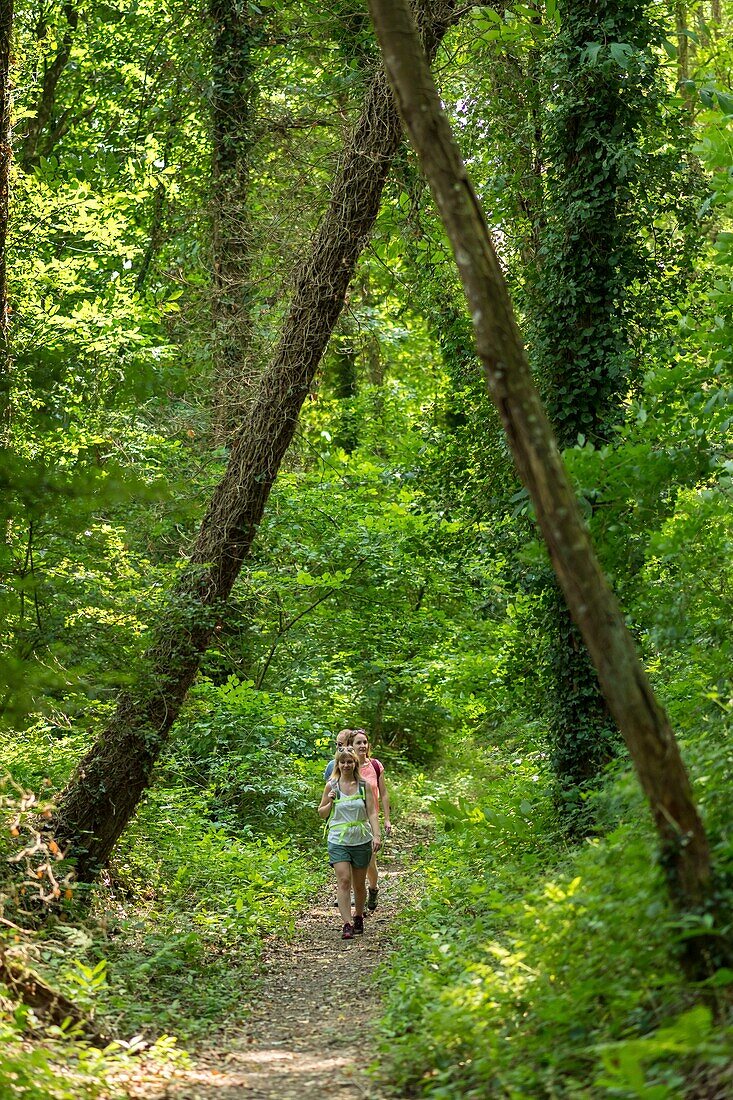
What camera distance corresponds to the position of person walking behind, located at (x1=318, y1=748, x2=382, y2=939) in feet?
31.6

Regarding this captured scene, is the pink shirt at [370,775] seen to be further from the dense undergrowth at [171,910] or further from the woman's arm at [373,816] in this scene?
the dense undergrowth at [171,910]

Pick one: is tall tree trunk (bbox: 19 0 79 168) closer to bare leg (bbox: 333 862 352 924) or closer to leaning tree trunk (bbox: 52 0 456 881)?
leaning tree trunk (bbox: 52 0 456 881)

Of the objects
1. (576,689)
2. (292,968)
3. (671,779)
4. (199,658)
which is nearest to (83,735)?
(199,658)

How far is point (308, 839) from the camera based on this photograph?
13.5 metres

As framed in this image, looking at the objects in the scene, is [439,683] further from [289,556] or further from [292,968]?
[292,968]

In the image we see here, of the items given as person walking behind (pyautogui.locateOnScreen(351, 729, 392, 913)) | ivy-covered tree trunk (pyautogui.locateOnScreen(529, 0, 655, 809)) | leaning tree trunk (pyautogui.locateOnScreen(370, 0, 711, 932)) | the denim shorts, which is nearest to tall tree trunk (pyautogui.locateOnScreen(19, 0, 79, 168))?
ivy-covered tree trunk (pyautogui.locateOnScreen(529, 0, 655, 809))

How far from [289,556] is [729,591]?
9.53 metres

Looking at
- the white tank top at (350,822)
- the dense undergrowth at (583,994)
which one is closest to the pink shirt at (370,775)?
the white tank top at (350,822)

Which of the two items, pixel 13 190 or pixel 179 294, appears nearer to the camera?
pixel 13 190

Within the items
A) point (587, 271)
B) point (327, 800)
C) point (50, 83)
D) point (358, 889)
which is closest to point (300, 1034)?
point (358, 889)

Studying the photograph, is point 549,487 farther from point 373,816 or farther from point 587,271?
point 373,816

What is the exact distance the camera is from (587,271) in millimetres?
9758

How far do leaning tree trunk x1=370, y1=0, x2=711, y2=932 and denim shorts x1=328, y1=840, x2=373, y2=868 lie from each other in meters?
5.45

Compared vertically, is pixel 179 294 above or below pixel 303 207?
above
